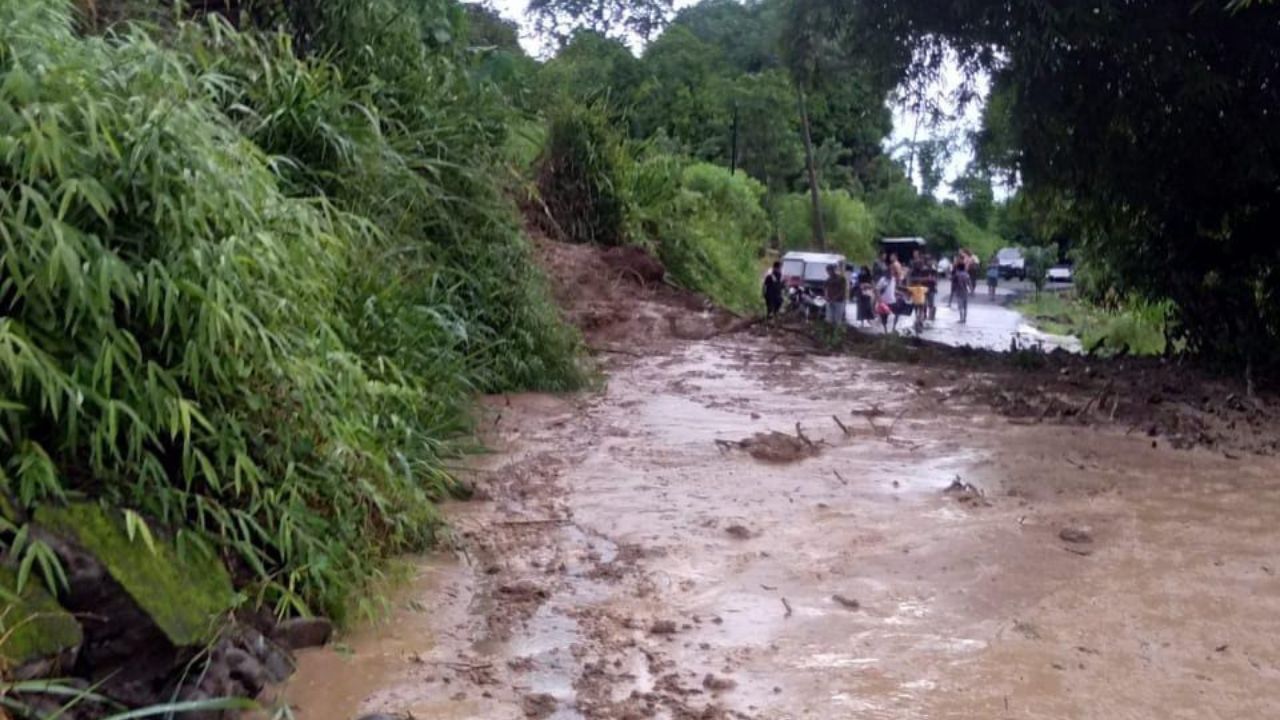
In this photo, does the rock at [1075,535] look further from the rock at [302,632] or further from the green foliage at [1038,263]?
the green foliage at [1038,263]

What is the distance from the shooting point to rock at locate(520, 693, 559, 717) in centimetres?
455

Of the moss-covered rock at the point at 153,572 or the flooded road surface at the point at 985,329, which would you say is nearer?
the moss-covered rock at the point at 153,572

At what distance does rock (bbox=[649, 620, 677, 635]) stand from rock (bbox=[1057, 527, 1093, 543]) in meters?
2.63

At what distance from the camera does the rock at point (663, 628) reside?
17.6ft

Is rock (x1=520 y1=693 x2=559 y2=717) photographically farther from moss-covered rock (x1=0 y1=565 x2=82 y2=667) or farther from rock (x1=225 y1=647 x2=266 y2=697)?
moss-covered rock (x1=0 y1=565 x2=82 y2=667)

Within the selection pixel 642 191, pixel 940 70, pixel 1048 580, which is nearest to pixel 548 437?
pixel 1048 580

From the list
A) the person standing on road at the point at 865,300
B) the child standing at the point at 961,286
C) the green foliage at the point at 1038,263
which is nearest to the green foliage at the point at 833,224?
the green foliage at the point at 1038,263

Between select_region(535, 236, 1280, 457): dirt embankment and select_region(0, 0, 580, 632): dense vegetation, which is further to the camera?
select_region(535, 236, 1280, 457): dirt embankment

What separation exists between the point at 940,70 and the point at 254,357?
10835mm

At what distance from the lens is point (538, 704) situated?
15.2 ft

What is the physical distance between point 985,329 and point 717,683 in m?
23.3

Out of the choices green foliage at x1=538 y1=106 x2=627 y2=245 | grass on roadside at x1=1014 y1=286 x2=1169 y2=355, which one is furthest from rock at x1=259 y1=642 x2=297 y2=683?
green foliage at x1=538 y1=106 x2=627 y2=245

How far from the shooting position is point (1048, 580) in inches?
246

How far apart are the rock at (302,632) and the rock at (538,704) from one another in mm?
837
